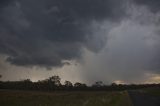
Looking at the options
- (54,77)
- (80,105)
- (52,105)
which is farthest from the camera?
(54,77)

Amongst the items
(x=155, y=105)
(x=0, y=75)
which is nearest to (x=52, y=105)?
(x=155, y=105)

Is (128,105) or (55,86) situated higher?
(55,86)

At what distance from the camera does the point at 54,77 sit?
169375 millimetres

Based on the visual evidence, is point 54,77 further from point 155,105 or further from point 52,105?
point 155,105

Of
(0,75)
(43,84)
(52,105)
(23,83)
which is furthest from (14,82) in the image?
(52,105)

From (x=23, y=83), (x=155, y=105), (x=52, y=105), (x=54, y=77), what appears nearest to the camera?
(x=155, y=105)

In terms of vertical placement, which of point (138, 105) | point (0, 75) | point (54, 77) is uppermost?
point (54, 77)

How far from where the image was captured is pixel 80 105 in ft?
143

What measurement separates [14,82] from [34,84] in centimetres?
1139

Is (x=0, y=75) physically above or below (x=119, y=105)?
above

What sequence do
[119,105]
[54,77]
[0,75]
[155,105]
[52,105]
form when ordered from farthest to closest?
[54,77] < [0,75] < [52,105] < [119,105] < [155,105]

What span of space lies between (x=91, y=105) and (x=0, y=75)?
272 ft

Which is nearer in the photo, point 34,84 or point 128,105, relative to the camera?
point 128,105

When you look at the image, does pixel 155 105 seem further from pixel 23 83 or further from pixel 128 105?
pixel 23 83
